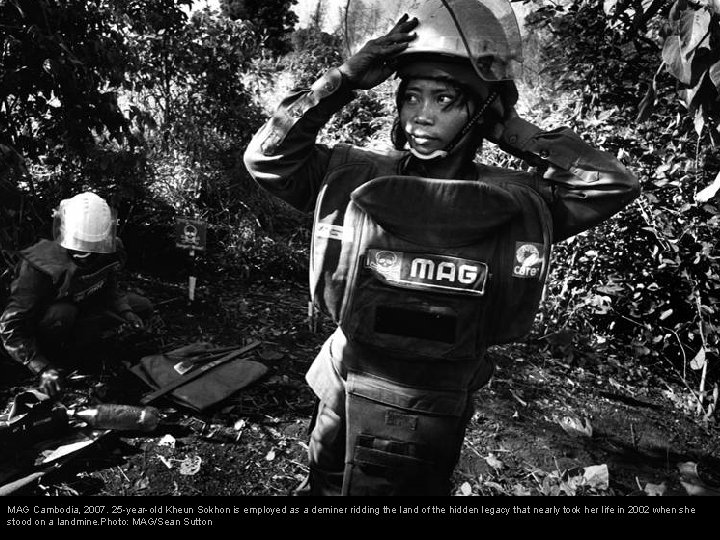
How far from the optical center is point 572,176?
1.62 meters

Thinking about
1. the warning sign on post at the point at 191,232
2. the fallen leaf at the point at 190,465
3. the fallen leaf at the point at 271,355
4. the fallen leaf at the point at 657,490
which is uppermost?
the warning sign on post at the point at 191,232

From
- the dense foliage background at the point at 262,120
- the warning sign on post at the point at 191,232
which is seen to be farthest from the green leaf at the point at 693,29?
the warning sign on post at the point at 191,232

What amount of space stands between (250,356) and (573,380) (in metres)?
2.41

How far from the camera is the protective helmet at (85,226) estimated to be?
2.90 m

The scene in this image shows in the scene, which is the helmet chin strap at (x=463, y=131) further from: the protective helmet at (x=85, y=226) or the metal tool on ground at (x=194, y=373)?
the metal tool on ground at (x=194, y=373)

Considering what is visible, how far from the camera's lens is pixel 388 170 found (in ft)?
5.86

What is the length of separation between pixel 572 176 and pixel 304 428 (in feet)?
7.01

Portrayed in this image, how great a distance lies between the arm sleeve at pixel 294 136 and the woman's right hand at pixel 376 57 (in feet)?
0.12

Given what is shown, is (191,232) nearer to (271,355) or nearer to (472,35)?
(271,355)

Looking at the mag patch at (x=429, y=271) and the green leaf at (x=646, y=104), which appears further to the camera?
the green leaf at (x=646, y=104)

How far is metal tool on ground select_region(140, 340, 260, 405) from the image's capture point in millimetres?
3054

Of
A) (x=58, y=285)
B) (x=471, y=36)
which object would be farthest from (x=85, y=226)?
(x=471, y=36)

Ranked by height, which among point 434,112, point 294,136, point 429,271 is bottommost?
point 429,271

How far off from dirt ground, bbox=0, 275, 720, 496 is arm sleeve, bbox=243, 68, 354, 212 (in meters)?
1.57
